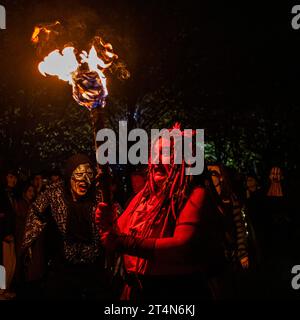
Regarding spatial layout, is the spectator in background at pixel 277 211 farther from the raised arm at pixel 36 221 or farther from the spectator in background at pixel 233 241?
the raised arm at pixel 36 221

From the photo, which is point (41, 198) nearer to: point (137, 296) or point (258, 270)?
point (137, 296)

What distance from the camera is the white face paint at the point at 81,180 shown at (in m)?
6.04

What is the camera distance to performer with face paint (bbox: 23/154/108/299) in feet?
18.5

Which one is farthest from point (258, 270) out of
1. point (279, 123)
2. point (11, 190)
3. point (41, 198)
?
point (279, 123)

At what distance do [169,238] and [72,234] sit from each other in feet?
6.72

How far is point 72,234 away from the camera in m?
5.76

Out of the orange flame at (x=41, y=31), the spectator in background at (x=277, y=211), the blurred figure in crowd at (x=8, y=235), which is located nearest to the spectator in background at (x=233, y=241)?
the orange flame at (x=41, y=31)

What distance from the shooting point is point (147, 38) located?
1475 centimetres

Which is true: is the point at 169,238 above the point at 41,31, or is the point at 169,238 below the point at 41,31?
below

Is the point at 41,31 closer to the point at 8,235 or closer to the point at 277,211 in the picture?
the point at 8,235

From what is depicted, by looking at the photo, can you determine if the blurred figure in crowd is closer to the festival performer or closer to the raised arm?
the raised arm

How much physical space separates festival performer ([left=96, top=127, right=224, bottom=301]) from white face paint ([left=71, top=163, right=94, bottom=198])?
5.70 ft

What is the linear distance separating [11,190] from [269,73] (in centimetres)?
842

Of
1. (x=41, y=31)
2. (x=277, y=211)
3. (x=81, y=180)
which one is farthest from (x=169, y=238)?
(x=277, y=211)
